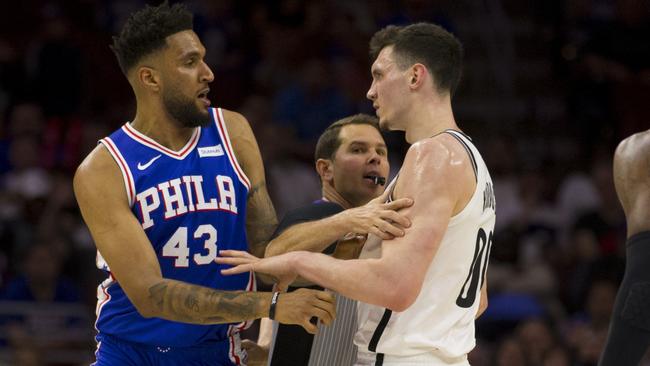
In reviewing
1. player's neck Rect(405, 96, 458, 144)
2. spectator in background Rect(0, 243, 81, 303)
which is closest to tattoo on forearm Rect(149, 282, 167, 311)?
player's neck Rect(405, 96, 458, 144)

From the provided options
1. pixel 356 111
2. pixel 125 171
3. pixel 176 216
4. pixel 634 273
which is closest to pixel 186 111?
pixel 125 171

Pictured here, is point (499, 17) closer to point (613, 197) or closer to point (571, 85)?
point (571, 85)

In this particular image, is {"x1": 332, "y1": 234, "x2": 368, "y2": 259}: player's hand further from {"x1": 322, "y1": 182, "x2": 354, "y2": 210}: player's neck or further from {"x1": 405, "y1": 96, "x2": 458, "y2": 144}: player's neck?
{"x1": 322, "y1": 182, "x2": 354, "y2": 210}: player's neck

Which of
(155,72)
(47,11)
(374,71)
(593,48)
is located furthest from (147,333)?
(47,11)

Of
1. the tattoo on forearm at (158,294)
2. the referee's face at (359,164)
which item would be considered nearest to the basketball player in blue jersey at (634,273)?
the referee's face at (359,164)

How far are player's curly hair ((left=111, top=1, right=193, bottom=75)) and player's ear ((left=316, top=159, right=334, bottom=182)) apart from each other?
1.17 meters

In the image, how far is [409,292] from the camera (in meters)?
4.10

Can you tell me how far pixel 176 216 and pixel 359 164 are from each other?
4.18 feet

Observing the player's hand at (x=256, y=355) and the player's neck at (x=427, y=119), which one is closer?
the player's neck at (x=427, y=119)

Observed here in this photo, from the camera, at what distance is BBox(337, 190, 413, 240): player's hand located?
4203 millimetres

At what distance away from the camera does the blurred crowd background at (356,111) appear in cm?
969

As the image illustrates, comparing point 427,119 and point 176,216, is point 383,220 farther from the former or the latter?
point 176,216

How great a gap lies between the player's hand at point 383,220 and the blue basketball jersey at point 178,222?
2.43 ft

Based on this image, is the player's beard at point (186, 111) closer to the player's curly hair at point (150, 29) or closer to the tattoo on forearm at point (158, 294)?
the player's curly hair at point (150, 29)
